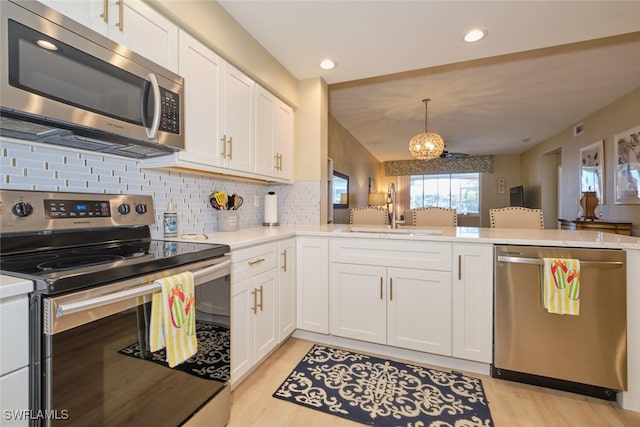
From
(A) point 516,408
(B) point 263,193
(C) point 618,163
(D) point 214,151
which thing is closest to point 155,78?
(D) point 214,151

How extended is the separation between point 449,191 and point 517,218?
21.4 ft

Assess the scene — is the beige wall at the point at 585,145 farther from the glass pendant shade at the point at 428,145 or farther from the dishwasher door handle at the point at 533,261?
the dishwasher door handle at the point at 533,261

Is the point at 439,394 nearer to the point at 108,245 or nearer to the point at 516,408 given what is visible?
the point at 516,408

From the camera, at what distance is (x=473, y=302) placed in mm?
1801

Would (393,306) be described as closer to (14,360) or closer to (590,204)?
(14,360)

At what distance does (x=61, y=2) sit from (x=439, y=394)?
251cm

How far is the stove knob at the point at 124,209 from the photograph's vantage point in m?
1.44

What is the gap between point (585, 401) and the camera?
1.59m

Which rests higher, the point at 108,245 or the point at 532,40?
the point at 532,40

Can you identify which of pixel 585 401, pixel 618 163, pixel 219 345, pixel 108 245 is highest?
pixel 618 163

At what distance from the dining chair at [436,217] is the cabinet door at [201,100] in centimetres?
214

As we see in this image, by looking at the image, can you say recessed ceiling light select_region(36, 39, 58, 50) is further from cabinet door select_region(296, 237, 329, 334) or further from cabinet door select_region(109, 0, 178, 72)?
cabinet door select_region(296, 237, 329, 334)

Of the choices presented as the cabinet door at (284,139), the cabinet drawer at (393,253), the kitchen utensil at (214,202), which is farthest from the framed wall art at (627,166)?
the kitchen utensil at (214,202)

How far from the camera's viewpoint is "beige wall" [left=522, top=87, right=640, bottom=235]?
3.63 metres
